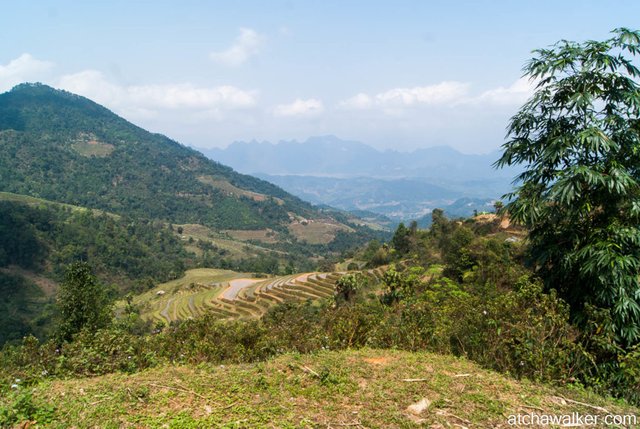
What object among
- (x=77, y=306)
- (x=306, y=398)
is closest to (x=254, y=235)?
(x=77, y=306)

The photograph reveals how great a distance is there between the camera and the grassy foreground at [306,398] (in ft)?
14.4

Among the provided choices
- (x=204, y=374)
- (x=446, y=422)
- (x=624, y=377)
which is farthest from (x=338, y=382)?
(x=624, y=377)

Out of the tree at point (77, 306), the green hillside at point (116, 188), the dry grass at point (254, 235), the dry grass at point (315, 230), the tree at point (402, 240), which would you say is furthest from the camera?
the dry grass at point (315, 230)

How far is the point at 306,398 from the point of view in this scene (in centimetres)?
495

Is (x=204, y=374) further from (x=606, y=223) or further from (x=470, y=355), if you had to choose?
(x=606, y=223)

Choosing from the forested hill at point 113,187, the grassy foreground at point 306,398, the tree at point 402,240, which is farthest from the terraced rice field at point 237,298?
the forested hill at point 113,187

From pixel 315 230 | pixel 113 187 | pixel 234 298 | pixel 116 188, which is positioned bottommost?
pixel 315 230

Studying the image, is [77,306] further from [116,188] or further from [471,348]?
[116,188]

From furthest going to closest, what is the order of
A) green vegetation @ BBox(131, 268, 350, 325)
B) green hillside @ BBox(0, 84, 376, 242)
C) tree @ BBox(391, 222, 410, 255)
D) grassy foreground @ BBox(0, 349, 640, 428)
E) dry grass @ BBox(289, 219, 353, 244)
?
1. dry grass @ BBox(289, 219, 353, 244)
2. green hillside @ BBox(0, 84, 376, 242)
3. tree @ BBox(391, 222, 410, 255)
4. green vegetation @ BBox(131, 268, 350, 325)
5. grassy foreground @ BBox(0, 349, 640, 428)

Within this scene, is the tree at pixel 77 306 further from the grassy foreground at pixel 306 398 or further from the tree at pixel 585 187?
the tree at pixel 585 187

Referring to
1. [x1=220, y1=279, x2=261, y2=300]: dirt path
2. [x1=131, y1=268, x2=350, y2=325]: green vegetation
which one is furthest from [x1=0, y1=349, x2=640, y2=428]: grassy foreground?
[x1=220, y1=279, x2=261, y2=300]: dirt path

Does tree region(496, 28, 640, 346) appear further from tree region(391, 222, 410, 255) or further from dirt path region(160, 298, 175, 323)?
tree region(391, 222, 410, 255)

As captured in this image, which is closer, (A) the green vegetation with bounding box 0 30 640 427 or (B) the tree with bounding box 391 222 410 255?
(A) the green vegetation with bounding box 0 30 640 427

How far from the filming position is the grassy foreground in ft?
14.4
